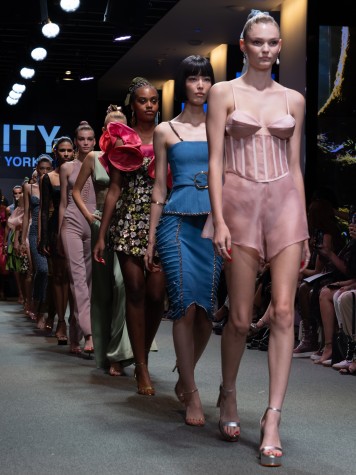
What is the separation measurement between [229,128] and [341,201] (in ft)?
17.9

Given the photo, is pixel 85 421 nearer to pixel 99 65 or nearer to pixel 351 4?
pixel 351 4

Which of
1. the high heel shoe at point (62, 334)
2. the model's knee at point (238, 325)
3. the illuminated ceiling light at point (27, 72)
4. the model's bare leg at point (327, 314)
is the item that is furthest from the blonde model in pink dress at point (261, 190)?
the illuminated ceiling light at point (27, 72)

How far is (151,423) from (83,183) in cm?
239

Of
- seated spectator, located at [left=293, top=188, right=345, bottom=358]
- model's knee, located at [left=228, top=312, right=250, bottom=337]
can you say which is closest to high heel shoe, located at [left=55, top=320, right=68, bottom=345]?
seated spectator, located at [left=293, top=188, right=345, bottom=358]

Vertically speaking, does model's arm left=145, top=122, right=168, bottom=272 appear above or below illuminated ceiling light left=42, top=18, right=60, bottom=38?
below

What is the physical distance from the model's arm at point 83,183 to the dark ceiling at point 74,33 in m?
3.49

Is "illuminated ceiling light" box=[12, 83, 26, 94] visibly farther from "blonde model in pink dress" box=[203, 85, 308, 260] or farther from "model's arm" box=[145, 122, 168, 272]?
"blonde model in pink dress" box=[203, 85, 308, 260]

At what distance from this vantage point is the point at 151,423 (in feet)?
12.2

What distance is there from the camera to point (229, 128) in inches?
127

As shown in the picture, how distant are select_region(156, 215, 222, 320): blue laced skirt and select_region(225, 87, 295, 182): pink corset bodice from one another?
2.12 ft

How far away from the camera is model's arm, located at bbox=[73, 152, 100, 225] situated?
18.5 feet

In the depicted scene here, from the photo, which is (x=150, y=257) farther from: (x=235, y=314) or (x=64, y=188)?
(x=64, y=188)

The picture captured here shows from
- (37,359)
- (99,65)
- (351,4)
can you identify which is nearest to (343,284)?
(37,359)

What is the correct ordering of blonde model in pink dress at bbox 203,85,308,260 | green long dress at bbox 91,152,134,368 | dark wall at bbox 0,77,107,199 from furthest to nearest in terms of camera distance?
1. dark wall at bbox 0,77,107,199
2. green long dress at bbox 91,152,134,368
3. blonde model in pink dress at bbox 203,85,308,260
